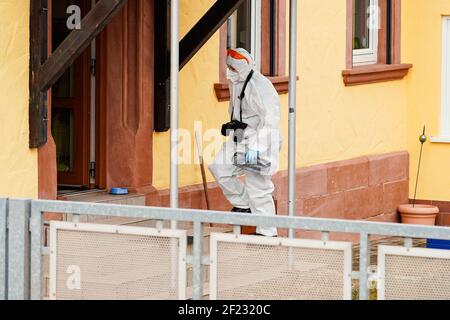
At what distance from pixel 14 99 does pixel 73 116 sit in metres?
1.76

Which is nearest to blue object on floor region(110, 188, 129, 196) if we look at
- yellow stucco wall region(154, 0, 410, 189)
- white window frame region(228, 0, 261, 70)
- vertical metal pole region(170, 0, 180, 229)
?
yellow stucco wall region(154, 0, 410, 189)

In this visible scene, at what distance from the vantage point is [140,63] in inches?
493

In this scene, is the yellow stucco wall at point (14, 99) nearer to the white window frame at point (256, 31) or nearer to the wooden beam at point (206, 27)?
the wooden beam at point (206, 27)

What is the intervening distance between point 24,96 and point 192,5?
8.76ft

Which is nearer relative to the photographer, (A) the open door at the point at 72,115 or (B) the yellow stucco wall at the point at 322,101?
(A) the open door at the point at 72,115

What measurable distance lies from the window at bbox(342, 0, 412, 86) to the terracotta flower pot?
1.46 meters

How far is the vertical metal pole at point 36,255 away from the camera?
7418mm

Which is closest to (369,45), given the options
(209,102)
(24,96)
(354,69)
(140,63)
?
(354,69)

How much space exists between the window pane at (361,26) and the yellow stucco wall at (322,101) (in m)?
0.52

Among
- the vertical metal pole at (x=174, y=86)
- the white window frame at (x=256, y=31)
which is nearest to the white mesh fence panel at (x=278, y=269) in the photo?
the vertical metal pole at (x=174, y=86)

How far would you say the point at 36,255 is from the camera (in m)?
7.46

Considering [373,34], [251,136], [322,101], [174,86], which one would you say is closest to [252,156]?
[251,136]

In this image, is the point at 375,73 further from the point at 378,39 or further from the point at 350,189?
the point at 350,189

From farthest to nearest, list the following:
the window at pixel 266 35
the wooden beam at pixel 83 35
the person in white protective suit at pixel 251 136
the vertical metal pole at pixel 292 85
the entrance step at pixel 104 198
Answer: the window at pixel 266 35 < the person in white protective suit at pixel 251 136 < the entrance step at pixel 104 198 < the vertical metal pole at pixel 292 85 < the wooden beam at pixel 83 35
